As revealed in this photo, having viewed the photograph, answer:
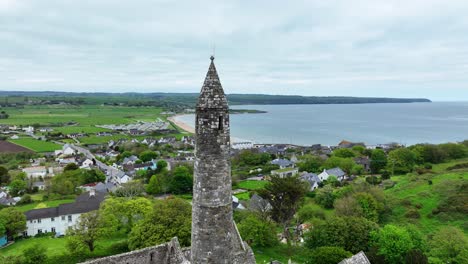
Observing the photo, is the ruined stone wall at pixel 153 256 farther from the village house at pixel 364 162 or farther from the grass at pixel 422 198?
the village house at pixel 364 162

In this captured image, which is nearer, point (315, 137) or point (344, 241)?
point (344, 241)

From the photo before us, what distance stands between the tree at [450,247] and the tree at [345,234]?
4994 mm

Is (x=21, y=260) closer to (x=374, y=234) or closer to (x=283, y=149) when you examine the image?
(x=374, y=234)

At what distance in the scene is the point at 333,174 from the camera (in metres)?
63.5

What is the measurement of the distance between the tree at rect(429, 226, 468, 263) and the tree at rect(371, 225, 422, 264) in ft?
4.37

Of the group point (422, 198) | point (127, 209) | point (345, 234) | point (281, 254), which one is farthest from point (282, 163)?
point (345, 234)

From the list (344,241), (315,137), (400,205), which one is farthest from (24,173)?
(315,137)

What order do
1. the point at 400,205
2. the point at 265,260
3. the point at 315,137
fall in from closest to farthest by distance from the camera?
the point at 265,260 → the point at 400,205 → the point at 315,137

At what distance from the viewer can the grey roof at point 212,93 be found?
951 centimetres

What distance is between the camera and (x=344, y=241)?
1137 inches

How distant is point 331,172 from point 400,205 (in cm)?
2196

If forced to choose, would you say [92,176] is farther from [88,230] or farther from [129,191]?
[88,230]

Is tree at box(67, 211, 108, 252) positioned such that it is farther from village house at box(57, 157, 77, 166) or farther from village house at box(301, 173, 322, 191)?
village house at box(57, 157, 77, 166)

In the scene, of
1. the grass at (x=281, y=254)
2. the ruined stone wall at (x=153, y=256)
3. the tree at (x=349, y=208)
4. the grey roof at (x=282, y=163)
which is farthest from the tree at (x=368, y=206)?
the grey roof at (x=282, y=163)
